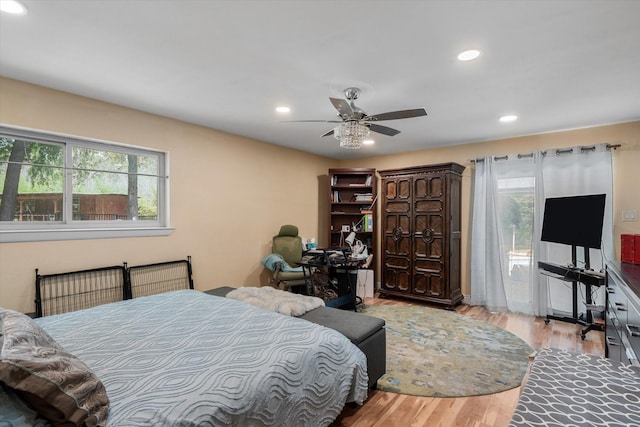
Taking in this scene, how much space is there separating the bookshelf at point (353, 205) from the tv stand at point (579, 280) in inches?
98.1

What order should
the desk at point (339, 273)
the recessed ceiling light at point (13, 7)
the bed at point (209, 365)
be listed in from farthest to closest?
the desk at point (339, 273) → the recessed ceiling light at point (13, 7) → the bed at point (209, 365)

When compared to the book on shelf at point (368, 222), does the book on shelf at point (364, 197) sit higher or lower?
higher

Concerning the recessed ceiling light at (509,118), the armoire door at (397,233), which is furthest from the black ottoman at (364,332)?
the recessed ceiling light at (509,118)

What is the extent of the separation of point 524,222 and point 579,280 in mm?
1049

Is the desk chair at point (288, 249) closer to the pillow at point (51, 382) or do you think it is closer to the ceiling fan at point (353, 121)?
the ceiling fan at point (353, 121)

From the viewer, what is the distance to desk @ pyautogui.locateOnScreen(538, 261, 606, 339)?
127 inches

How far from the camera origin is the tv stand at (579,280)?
324cm

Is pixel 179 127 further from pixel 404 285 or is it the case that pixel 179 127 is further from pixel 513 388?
pixel 513 388

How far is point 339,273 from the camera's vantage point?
4453 millimetres

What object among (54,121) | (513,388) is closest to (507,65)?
(513,388)

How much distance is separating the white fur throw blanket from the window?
4.41 ft

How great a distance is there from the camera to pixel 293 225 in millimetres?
5102

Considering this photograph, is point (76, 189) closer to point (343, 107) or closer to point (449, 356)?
point (343, 107)

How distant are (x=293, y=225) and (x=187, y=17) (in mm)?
3581
